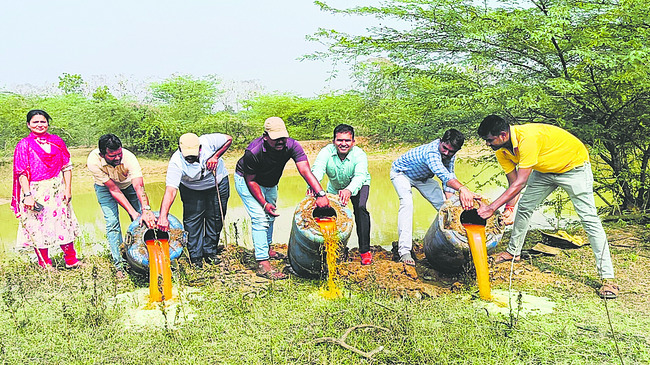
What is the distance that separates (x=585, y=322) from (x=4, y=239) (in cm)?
827

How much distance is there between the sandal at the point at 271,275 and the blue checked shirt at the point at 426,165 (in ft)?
5.45

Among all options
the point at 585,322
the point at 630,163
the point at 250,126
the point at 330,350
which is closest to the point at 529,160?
the point at 585,322

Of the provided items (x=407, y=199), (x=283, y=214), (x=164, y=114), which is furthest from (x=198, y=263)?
(x=164, y=114)

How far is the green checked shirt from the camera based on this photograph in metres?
4.87

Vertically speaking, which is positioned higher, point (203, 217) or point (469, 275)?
point (203, 217)

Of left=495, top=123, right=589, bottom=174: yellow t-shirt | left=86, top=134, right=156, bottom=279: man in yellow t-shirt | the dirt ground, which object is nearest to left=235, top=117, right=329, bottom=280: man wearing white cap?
the dirt ground

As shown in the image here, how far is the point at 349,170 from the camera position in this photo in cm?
502

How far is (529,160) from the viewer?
13.5 ft

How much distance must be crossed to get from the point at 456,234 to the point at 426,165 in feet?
3.14

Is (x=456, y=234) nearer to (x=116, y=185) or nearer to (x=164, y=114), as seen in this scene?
(x=116, y=185)

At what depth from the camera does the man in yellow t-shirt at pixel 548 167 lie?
412 centimetres

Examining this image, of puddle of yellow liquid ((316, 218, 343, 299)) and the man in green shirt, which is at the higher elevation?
the man in green shirt

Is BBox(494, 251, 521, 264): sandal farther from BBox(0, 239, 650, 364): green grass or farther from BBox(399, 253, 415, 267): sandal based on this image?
BBox(399, 253, 415, 267): sandal

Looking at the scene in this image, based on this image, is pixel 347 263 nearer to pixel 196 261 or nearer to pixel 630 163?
pixel 196 261
